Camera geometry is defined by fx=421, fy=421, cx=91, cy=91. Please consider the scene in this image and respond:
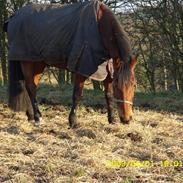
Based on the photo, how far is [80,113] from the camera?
7191 millimetres

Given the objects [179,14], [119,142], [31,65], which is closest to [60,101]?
[31,65]

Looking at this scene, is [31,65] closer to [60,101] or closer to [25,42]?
[25,42]

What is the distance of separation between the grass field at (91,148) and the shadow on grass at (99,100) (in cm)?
40

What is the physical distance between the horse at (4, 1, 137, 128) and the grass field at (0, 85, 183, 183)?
217mm

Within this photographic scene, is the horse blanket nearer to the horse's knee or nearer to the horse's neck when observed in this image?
the horse's neck

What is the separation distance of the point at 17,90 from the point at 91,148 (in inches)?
96.2

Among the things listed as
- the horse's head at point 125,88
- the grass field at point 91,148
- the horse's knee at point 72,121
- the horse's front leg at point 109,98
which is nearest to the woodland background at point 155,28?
the grass field at point 91,148

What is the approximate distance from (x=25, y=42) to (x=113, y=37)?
153 cm

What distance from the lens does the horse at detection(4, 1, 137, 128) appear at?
562 centimetres

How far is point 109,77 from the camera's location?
6.38 meters

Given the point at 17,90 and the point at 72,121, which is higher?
the point at 17,90

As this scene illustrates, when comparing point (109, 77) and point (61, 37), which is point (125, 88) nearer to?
point (109, 77)

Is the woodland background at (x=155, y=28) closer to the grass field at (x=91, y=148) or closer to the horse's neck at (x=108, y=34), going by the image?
the grass field at (x=91, y=148)

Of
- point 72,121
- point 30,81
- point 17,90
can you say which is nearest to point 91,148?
point 72,121
